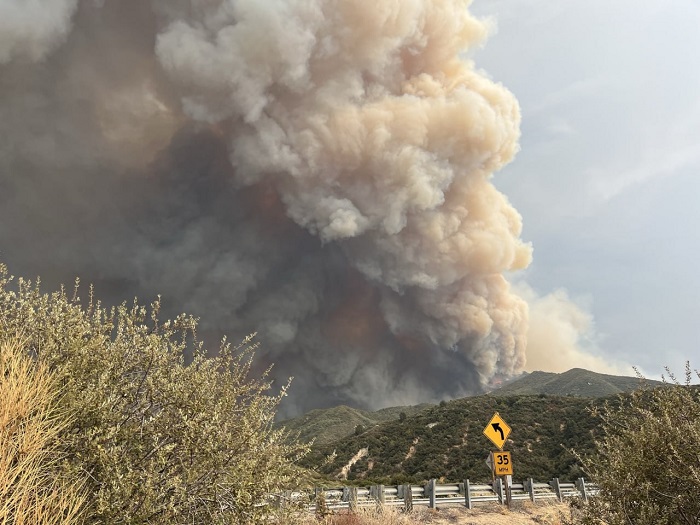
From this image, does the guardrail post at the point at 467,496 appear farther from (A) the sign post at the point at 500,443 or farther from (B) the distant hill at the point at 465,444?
(B) the distant hill at the point at 465,444

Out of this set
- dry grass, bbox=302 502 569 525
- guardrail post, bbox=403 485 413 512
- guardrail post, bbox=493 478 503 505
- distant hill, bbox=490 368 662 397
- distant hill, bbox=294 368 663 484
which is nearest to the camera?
dry grass, bbox=302 502 569 525

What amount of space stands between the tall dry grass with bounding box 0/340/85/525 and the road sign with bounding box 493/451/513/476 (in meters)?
19.3

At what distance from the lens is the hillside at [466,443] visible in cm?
4175

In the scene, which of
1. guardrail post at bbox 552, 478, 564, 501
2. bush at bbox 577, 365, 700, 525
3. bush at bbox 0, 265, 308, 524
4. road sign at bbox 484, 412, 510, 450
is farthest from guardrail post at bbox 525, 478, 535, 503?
bush at bbox 0, 265, 308, 524

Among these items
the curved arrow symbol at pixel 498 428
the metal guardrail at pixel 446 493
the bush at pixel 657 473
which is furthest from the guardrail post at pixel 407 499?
the bush at pixel 657 473

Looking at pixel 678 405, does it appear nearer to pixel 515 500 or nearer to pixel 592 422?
pixel 515 500

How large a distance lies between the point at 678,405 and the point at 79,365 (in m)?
9.00

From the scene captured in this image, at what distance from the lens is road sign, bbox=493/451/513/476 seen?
19812 millimetres

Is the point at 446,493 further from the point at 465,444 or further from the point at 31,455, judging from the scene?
the point at 465,444

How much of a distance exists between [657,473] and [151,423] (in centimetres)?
730

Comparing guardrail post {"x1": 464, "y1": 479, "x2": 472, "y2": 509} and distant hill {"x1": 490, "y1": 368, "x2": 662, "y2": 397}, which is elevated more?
distant hill {"x1": 490, "y1": 368, "x2": 662, "y2": 397}

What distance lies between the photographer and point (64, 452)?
185 inches

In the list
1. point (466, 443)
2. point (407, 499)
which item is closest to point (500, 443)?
point (407, 499)

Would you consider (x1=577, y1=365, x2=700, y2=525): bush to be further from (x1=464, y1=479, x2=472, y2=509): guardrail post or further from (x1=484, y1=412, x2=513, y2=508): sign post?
(x1=464, y1=479, x2=472, y2=509): guardrail post
